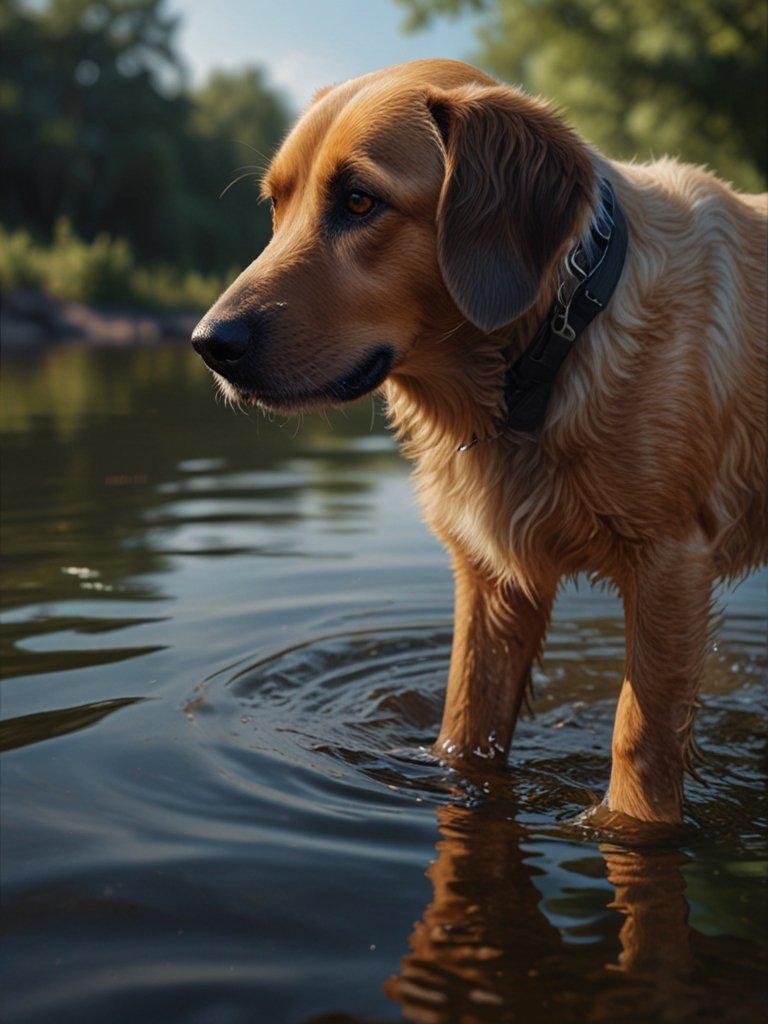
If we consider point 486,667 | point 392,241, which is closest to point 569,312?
point 392,241

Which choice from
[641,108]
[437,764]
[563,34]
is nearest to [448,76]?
[437,764]

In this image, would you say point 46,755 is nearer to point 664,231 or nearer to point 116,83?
point 664,231

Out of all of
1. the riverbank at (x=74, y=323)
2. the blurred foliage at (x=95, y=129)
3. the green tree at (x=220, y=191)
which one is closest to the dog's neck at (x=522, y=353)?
the riverbank at (x=74, y=323)

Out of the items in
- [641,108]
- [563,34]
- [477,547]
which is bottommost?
[477,547]

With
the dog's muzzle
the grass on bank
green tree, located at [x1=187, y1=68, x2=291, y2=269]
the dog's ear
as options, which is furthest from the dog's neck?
green tree, located at [x1=187, y1=68, x2=291, y2=269]

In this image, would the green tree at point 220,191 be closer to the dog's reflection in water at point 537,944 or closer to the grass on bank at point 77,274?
the grass on bank at point 77,274

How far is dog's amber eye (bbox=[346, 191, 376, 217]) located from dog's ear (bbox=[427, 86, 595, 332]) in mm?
208

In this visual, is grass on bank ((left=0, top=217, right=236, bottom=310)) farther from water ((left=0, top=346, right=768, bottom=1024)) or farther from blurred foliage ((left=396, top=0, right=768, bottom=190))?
water ((left=0, top=346, right=768, bottom=1024))

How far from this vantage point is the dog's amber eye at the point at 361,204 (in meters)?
3.71

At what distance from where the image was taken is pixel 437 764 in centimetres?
436

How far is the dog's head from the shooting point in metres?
3.66

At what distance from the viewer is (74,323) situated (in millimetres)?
33031

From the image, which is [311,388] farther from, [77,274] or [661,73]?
[77,274]

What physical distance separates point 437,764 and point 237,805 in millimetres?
898
